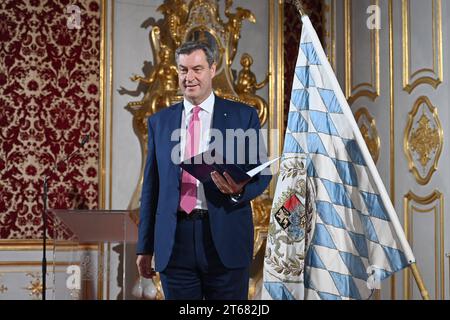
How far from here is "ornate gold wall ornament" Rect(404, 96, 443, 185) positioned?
475 cm

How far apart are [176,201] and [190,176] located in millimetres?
110

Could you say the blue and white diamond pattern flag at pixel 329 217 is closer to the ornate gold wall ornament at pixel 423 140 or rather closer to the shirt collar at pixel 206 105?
the shirt collar at pixel 206 105

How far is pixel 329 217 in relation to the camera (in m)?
2.61

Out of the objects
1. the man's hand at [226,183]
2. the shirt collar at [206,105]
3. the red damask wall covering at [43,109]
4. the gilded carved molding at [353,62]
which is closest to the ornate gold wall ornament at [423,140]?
the gilded carved molding at [353,62]

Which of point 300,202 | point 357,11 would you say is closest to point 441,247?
point 357,11

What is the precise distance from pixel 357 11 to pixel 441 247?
1.94m

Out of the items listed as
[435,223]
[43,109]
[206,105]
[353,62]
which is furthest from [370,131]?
[206,105]

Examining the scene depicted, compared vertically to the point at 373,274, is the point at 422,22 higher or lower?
higher

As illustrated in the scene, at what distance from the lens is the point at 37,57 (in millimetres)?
5547

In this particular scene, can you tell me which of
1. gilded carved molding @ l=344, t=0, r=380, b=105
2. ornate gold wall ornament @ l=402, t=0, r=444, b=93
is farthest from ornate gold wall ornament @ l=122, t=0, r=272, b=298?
ornate gold wall ornament @ l=402, t=0, r=444, b=93

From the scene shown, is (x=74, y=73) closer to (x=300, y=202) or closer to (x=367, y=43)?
(x=367, y=43)

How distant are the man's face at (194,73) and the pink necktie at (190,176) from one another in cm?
7

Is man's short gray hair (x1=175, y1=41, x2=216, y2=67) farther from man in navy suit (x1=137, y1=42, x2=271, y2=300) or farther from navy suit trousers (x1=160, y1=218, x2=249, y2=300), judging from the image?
navy suit trousers (x1=160, y1=218, x2=249, y2=300)

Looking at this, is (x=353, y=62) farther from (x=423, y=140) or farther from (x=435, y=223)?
(x=435, y=223)
